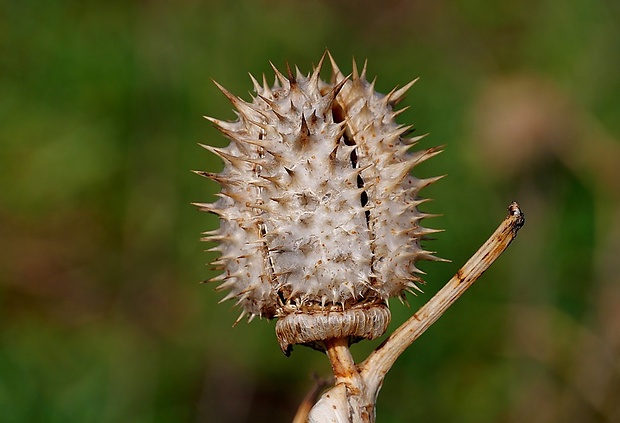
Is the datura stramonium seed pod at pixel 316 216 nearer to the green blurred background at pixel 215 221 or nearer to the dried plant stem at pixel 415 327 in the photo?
the dried plant stem at pixel 415 327

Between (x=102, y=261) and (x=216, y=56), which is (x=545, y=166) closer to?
(x=216, y=56)

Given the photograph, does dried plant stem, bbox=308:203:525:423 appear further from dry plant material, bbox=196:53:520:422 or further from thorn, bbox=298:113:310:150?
thorn, bbox=298:113:310:150

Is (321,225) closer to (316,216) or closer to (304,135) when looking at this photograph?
(316,216)

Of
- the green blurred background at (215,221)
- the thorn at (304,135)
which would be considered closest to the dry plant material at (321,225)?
the thorn at (304,135)

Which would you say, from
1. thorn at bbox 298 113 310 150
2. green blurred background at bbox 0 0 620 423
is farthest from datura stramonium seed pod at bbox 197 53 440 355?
green blurred background at bbox 0 0 620 423

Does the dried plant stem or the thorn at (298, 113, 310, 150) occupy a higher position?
the thorn at (298, 113, 310, 150)

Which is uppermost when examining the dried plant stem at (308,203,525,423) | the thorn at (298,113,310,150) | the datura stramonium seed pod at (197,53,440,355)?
the thorn at (298,113,310,150)

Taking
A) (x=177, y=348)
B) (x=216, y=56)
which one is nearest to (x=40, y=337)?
(x=177, y=348)
